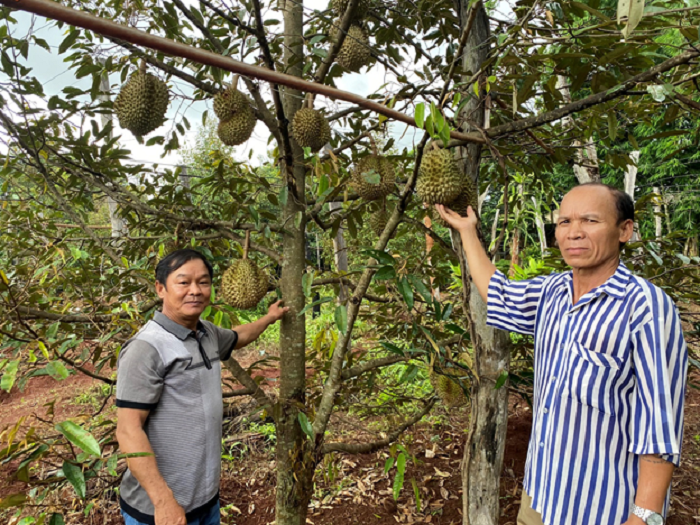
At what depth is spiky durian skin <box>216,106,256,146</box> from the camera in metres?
1.68

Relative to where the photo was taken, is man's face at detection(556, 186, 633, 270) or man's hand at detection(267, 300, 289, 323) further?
man's hand at detection(267, 300, 289, 323)

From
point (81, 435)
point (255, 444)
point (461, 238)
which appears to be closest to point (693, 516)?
point (461, 238)

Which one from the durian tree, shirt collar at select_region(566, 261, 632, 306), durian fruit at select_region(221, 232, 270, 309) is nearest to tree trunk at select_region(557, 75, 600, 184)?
the durian tree

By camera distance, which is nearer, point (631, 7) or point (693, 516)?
point (631, 7)

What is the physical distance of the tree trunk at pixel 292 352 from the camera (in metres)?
1.75

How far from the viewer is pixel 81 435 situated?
2.46 ft

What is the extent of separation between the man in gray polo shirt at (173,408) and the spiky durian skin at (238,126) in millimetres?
515

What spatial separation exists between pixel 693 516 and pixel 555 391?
1.97m

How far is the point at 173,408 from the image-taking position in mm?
1361

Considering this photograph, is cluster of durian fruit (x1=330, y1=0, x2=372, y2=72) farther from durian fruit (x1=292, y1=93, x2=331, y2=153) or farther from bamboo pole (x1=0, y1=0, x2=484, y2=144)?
bamboo pole (x1=0, y1=0, x2=484, y2=144)

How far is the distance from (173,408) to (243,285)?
49 cm

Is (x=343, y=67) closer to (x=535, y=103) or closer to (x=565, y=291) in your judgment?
(x=535, y=103)

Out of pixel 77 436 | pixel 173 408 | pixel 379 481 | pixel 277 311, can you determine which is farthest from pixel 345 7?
pixel 379 481

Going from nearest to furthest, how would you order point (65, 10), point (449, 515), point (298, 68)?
point (65, 10) → point (298, 68) → point (449, 515)
